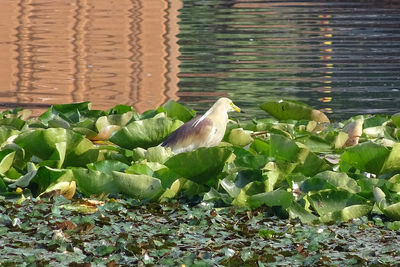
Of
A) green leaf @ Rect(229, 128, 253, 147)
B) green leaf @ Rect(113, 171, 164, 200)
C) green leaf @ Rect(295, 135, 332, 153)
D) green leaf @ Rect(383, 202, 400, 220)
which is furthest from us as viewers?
green leaf @ Rect(229, 128, 253, 147)

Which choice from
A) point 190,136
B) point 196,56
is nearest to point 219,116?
point 190,136

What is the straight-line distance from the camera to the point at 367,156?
395 cm

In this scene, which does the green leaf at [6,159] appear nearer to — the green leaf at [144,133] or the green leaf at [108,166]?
the green leaf at [108,166]

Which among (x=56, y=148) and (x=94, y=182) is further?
(x=56, y=148)

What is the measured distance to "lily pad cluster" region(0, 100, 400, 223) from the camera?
3.64 meters

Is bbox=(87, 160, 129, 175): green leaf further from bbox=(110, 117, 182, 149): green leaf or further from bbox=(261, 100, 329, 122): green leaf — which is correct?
bbox=(261, 100, 329, 122): green leaf

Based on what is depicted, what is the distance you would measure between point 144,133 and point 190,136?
236mm

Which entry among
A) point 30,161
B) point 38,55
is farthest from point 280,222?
point 38,55

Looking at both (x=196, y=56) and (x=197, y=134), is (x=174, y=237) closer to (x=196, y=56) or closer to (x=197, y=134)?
(x=197, y=134)

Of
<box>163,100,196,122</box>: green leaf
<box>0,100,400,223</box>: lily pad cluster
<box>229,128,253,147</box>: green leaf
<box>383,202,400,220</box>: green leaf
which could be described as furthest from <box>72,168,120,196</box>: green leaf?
<box>163,100,196,122</box>: green leaf

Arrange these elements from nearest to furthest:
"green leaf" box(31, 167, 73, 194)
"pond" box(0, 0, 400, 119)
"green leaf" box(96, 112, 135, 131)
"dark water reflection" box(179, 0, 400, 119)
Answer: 1. "green leaf" box(31, 167, 73, 194)
2. "green leaf" box(96, 112, 135, 131)
3. "dark water reflection" box(179, 0, 400, 119)
4. "pond" box(0, 0, 400, 119)

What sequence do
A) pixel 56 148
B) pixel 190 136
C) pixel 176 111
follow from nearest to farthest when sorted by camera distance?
pixel 56 148 < pixel 190 136 < pixel 176 111

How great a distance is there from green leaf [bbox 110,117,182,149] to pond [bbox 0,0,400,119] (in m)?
3.31

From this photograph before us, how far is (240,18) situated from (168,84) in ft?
33.6
